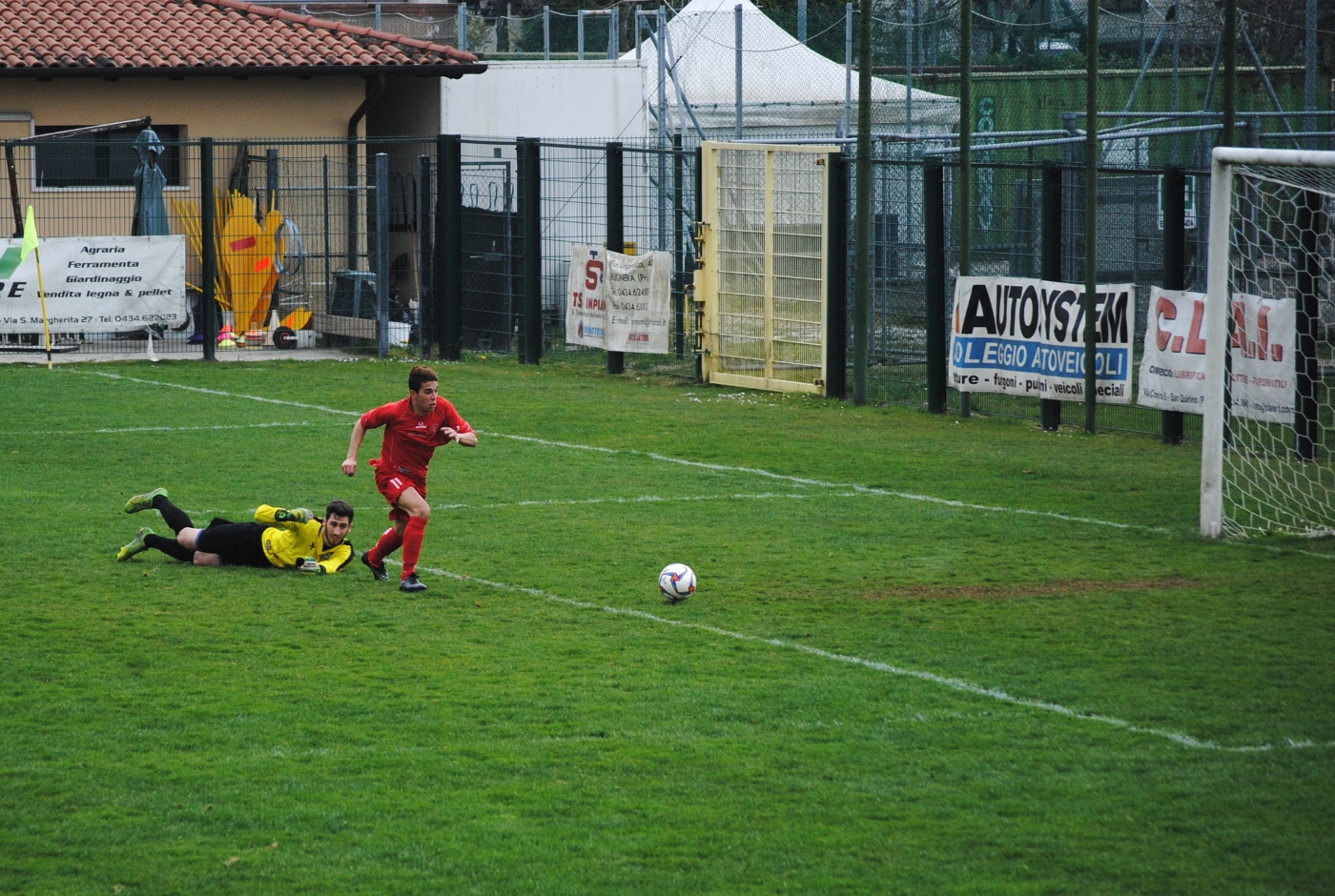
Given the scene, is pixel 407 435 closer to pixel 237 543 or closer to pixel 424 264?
pixel 237 543

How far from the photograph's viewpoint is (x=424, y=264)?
70.8 feet

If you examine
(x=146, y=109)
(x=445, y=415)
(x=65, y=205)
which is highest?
(x=146, y=109)

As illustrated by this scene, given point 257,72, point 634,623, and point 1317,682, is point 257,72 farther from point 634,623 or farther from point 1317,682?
point 1317,682

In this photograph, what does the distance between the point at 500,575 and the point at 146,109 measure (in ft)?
60.0

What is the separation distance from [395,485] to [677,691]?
2.59 meters

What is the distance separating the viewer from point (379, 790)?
5922mm

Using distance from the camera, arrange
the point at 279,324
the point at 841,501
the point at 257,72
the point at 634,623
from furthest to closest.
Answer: the point at 257,72
the point at 279,324
the point at 841,501
the point at 634,623

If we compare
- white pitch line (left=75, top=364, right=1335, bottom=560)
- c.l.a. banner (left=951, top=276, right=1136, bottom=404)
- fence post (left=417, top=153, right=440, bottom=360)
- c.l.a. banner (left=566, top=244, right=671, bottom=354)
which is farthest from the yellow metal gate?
white pitch line (left=75, top=364, right=1335, bottom=560)

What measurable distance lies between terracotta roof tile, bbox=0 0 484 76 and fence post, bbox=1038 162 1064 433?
12686mm

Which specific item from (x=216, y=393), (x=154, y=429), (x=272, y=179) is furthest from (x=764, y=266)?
(x=272, y=179)

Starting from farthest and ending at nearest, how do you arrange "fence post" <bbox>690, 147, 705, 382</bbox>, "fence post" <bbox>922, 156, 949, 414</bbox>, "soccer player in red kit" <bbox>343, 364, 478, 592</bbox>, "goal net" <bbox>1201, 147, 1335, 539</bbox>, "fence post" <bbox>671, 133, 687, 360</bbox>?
1. "fence post" <bbox>671, 133, 687, 360</bbox>
2. "fence post" <bbox>690, 147, 705, 382</bbox>
3. "fence post" <bbox>922, 156, 949, 414</bbox>
4. "goal net" <bbox>1201, 147, 1335, 539</bbox>
5. "soccer player in red kit" <bbox>343, 364, 478, 592</bbox>

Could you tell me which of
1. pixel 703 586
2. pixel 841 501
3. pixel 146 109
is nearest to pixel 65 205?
pixel 146 109

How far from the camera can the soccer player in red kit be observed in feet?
29.8

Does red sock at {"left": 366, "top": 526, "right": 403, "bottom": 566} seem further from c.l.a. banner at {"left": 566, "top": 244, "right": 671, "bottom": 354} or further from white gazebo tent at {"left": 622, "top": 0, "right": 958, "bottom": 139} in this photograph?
white gazebo tent at {"left": 622, "top": 0, "right": 958, "bottom": 139}
